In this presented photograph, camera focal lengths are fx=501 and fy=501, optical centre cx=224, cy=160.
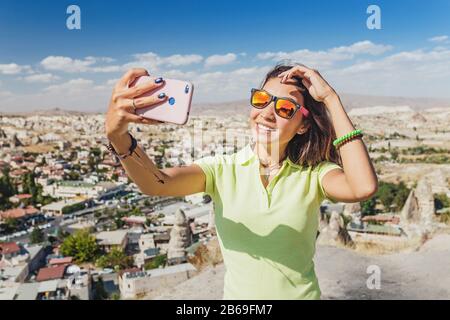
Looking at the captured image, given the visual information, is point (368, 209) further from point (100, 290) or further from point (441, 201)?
point (100, 290)

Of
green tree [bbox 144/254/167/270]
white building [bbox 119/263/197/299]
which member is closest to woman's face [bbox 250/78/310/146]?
white building [bbox 119/263/197/299]

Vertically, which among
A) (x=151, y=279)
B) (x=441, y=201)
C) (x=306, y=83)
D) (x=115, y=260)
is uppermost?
(x=306, y=83)

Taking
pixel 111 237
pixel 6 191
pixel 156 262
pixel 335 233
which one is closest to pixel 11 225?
pixel 6 191

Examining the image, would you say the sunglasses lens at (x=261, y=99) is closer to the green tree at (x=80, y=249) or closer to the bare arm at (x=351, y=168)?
the bare arm at (x=351, y=168)

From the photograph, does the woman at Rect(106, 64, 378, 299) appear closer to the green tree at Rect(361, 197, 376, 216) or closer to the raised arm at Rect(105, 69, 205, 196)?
the raised arm at Rect(105, 69, 205, 196)

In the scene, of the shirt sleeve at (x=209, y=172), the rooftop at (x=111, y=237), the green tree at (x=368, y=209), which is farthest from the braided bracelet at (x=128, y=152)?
the rooftop at (x=111, y=237)
